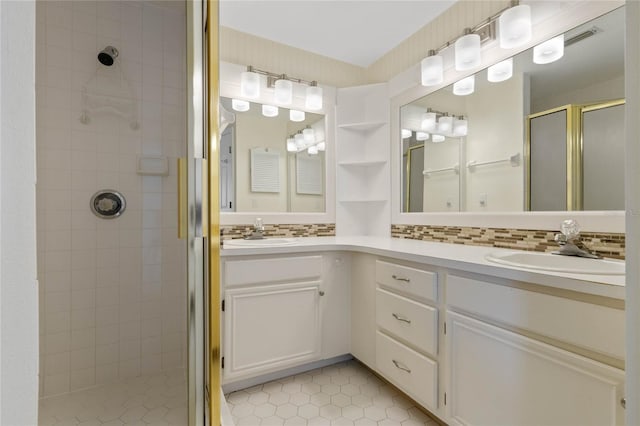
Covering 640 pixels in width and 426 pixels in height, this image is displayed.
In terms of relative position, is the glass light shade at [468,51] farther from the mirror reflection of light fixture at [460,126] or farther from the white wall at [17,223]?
the white wall at [17,223]

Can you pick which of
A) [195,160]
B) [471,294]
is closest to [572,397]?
[471,294]

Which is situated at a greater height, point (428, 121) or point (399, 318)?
point (428, 121)

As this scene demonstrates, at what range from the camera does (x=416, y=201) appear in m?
2.10

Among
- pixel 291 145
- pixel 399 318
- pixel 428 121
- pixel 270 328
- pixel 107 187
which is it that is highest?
pixel 428 121

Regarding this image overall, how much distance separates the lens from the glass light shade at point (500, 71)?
154cm

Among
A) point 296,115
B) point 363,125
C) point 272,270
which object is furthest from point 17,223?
point 363,125

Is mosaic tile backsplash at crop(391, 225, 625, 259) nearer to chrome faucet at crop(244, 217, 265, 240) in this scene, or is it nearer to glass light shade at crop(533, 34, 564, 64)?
glass light shade at crop(533, 34, 564, 64)

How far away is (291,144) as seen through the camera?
221 centimetres

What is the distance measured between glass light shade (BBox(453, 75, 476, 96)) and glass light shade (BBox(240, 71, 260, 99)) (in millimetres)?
1311

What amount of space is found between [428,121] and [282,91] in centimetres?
106

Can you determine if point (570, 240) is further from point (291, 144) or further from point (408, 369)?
point (291, 144)

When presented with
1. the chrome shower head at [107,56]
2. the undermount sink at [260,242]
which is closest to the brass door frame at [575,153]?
the undermount sink at [260,242]

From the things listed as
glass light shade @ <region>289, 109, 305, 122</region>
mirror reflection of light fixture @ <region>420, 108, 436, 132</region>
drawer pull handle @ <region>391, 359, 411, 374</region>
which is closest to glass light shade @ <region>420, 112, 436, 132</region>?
mirror reflection of light fixture @ <region>420, 108, 436, 132</region>

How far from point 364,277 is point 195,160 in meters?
1.31
